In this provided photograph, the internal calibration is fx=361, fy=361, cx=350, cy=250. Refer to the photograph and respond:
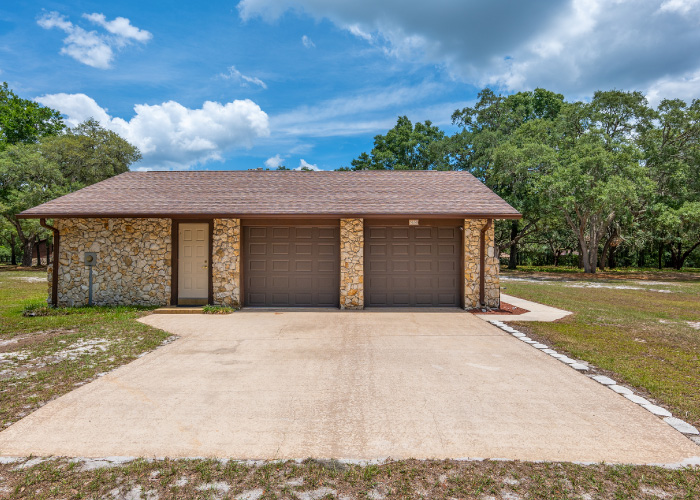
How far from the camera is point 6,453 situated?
2725 mm

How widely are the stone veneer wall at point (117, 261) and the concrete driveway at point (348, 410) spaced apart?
4.16 meters

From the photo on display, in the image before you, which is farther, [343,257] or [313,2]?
[343,257]

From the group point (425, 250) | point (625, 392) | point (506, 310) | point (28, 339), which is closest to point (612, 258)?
point (506, 310)

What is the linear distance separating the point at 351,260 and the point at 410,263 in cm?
161

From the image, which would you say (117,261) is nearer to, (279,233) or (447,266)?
(279,233)

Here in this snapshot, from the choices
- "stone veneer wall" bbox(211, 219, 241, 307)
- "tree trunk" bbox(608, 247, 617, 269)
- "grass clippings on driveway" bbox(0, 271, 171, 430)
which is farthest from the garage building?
"tree trunk" bbox(608, 247, 617, 269)

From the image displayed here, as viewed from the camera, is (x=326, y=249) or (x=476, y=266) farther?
(x=326, y=249)

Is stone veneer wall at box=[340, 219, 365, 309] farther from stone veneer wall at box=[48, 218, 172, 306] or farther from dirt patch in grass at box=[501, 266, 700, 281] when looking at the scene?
dirt patch in grass at box=[501, 266, 700, 281]

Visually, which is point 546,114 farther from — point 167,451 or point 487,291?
point 167,451

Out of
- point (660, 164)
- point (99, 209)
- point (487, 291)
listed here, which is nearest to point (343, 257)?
point (487, 291)

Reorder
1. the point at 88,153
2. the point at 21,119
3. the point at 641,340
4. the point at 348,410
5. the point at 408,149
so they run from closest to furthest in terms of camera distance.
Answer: the point at 348,410, the point at 641,340, the point at 88,153, the point at 21,119, the point at 408,149

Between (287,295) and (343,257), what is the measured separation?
1852mm

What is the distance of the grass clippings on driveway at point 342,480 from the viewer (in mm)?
2277

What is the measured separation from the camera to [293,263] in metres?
9.68
